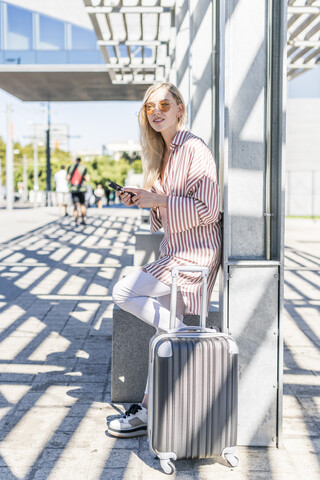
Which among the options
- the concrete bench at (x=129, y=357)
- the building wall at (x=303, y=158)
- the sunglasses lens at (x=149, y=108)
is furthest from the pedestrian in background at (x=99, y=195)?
the sunglasses lens at (x=149, y=108)

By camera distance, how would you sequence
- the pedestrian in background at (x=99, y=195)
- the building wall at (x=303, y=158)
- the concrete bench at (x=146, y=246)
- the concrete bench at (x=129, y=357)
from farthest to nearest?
the pedestrian in background at (x=99, y=195), the building wall at (x=303, y=158), the concrete bench at (x=146, y=246), the concrete bench at (x=129, y=357)

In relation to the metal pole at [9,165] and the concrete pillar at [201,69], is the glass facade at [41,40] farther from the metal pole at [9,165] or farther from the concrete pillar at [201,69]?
the concrete pillar at [201,69]

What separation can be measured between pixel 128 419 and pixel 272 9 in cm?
233

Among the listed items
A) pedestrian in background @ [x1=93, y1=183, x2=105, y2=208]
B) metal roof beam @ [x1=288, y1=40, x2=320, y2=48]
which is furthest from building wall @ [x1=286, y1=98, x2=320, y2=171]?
metal roof beam @ [x1=288, y1=40, x2=320, y2=48]

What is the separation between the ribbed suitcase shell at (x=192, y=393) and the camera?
3.10 metres

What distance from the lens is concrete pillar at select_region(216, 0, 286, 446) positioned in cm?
347

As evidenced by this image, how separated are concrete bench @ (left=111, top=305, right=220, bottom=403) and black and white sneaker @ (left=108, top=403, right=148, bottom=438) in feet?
1.57

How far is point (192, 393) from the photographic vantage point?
3.13 meters

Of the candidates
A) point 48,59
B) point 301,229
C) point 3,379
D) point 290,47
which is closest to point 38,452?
point 3,379

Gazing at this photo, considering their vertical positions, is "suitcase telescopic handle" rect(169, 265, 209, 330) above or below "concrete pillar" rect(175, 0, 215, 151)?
below

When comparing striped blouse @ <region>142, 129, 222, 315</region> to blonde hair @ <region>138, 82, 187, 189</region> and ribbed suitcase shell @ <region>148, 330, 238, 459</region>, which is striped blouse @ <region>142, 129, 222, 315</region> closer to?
blonde hair @ <region>138, 82, 187, 189</region>

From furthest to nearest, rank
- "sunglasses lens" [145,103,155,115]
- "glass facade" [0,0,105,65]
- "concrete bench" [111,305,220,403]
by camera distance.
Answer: "glass facade" [0,0,105,65]
"concrete bench" [111,305,220,403]
"sunglasses lens" [145,103,155,115]

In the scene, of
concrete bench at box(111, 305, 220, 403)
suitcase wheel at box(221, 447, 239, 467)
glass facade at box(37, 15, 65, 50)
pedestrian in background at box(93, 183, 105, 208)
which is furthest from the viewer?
pedestrian in background at box(93, 183, 105, 208)

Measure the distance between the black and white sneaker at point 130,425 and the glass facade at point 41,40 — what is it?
19426 mm
